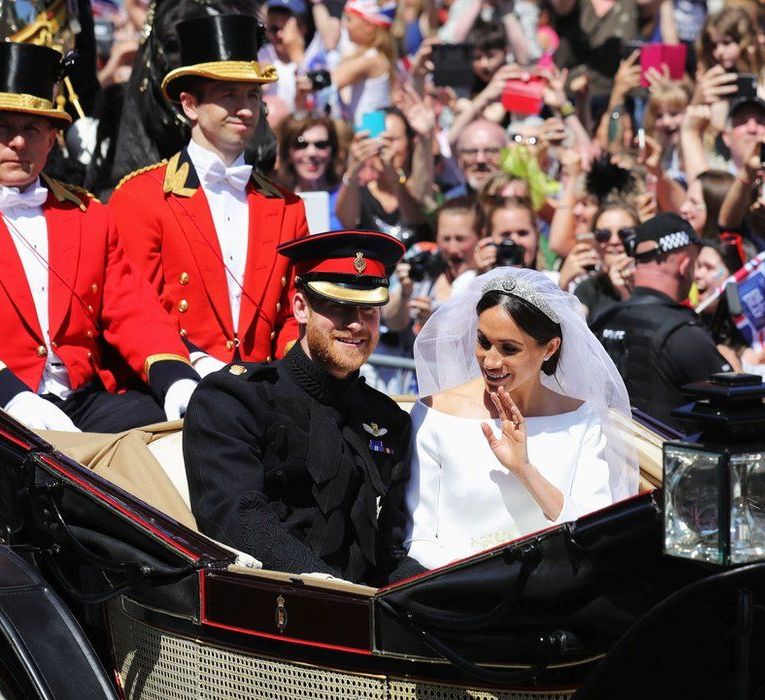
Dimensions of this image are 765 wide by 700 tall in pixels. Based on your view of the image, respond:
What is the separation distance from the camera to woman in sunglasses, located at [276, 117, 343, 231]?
23.5ft

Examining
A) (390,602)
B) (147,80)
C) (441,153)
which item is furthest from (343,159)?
(390,602)

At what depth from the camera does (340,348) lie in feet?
11.7

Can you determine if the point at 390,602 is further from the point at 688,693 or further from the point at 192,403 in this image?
the point at 192,403

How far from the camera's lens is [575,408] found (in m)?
3.89

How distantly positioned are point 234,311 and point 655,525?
2.35m

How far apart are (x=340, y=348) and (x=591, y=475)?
0.77 meters

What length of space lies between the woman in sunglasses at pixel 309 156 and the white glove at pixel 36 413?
10.9 ft

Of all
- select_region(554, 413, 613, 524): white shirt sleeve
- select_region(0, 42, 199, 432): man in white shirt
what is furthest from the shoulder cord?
select_region(554, 413, 613, 524): white shirt sleeve

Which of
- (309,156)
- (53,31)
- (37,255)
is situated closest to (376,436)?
(37,255)

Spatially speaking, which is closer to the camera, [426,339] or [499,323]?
[499,323]

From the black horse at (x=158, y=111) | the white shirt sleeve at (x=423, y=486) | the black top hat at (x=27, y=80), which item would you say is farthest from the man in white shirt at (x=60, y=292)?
the black horse at (x=158, y=111)

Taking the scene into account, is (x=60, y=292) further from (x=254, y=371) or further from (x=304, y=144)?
(x=304, y=144)

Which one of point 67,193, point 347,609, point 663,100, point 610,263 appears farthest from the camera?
point 663,100

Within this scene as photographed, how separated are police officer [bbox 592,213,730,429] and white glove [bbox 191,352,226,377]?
1687 mm
